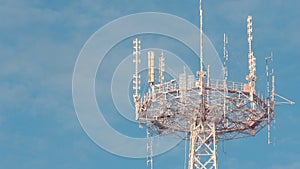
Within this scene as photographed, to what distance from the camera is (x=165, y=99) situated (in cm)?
10431

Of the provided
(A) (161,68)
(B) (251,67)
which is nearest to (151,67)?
(A) (161,68)

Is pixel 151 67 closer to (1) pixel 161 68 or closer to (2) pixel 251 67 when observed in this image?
(1) pixel 161 68

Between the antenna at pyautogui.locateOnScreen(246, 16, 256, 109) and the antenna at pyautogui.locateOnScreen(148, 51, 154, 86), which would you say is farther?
the antenna at pyautogui.locateOnScreen(148, 51, 154, 86)

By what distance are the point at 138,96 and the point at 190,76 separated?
18.3ft

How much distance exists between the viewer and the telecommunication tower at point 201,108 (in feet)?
340

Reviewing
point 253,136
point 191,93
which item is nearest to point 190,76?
point 191,93

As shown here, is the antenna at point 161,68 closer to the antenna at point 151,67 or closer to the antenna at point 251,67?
the antenna at point 151,67

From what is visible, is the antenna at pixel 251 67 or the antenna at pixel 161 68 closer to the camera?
the antenna at pixel 251 67

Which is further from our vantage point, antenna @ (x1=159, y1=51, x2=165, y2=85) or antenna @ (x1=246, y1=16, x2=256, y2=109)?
antenna @ (x1=159, y1=51, x2=165, y2=85)

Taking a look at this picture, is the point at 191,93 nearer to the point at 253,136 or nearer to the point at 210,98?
the point at 210,98

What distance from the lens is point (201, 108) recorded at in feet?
341

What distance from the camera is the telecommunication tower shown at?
340ft

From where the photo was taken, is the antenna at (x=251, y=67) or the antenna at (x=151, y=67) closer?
the antenna at (x=251, y=67)

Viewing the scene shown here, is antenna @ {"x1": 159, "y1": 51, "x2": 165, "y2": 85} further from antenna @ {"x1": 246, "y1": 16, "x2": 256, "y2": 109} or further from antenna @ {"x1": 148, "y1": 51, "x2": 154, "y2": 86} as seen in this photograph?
antenna @ {"x1": 246, "y1": 16, "x2": 256, "y2": 109}
